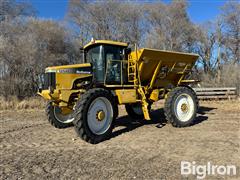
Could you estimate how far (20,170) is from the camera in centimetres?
539

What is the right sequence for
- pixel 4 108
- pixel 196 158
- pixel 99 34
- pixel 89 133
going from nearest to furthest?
pixel 196 158 < pixel 89 133 < pixel 4 108 < pixel 99 34

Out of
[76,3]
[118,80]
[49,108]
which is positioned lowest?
[49,108]

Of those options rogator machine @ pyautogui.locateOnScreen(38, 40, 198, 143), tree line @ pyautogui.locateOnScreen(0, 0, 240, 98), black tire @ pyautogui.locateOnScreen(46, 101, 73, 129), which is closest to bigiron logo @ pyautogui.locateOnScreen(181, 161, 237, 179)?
rogator machine @ pyautogui.locateOnScreen(38, 40, 198, 143)

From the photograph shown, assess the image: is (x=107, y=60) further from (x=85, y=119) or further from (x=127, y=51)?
(x=85, y=119)

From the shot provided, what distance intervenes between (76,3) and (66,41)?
7.12 m

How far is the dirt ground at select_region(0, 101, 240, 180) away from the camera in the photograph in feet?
17.2

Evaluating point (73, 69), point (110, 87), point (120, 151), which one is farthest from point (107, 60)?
point (120, 151)

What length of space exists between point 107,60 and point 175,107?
267cm

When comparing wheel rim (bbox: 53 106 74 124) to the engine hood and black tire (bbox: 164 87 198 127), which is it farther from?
black tire (bbox: 164 87 198 127)

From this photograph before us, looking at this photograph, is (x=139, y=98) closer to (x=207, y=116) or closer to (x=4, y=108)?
(x=207, y=116)

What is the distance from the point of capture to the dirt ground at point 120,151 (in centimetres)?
524

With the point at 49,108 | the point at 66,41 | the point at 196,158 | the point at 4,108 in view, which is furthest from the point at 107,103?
the point at 66,41

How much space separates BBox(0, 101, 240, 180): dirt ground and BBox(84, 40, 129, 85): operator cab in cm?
161

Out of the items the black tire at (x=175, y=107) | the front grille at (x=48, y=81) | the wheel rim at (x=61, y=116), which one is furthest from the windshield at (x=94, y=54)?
the black tire at (x=175, y=107)
